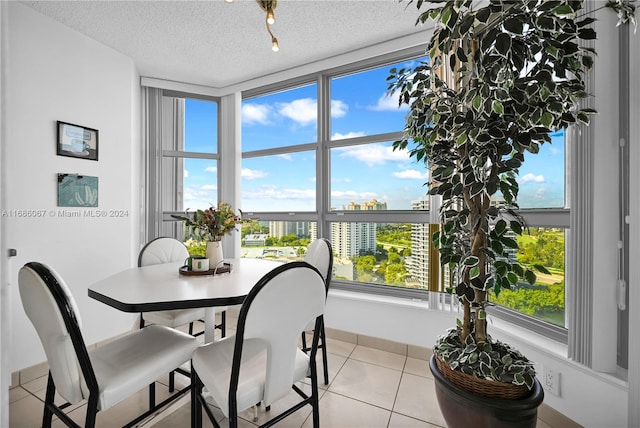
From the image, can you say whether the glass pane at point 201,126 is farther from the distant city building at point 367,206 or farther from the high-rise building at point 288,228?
the distant city building at point 367,206

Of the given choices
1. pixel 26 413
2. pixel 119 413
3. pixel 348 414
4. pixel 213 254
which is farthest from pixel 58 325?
pixel 348 414

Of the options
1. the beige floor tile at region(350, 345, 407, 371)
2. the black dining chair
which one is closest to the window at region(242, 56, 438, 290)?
the beige floor tile at region(350, 345, 407, 371)

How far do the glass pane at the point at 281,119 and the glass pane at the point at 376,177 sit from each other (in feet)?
1.62

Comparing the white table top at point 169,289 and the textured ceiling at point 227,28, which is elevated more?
the textured ceiling at point 227,28

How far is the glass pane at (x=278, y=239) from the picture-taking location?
134 inches

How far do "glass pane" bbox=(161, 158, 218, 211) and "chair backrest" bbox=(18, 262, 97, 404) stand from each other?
242 centimetres

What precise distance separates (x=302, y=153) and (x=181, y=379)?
2421mm

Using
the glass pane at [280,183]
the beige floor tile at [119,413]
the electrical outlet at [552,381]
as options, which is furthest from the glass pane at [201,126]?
the electrical outlet at [552,381]

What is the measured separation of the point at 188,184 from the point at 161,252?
4.87ft

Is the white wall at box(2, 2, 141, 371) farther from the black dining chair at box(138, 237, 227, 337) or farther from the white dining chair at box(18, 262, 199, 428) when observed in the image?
the white dining chair at box(18, 262, 199, 428)

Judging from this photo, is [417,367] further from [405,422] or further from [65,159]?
[65,159]

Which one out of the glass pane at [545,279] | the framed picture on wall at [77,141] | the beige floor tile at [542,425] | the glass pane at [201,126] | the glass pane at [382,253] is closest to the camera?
the beige floor tile at [542,425]

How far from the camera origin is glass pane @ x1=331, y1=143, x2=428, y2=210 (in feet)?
9.09

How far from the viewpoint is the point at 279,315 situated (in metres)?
1.15
